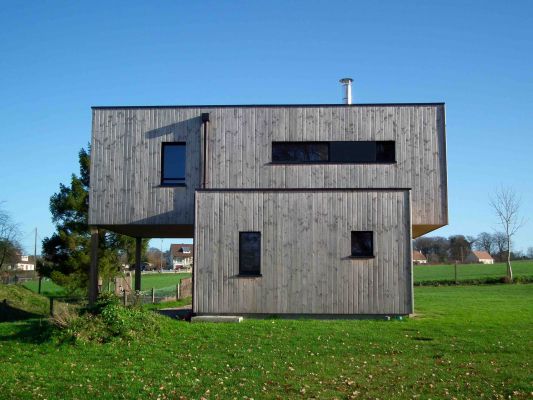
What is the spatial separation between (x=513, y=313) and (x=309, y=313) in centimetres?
647

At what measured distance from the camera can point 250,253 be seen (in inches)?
711

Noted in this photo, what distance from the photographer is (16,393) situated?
9031 millimetres

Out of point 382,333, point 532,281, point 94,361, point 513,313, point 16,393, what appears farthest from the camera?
point 532,281

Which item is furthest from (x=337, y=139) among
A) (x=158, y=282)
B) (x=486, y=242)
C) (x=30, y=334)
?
(x=486, y=242)

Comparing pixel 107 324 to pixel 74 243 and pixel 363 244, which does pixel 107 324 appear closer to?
pixel 363 244

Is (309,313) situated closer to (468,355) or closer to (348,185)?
(348,185)

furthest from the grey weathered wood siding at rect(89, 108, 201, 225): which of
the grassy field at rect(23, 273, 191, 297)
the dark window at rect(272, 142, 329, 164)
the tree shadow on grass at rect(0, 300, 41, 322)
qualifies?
the grassy field at rect(23, 273, 191, 297)

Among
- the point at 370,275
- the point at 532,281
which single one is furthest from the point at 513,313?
the point at 532,281

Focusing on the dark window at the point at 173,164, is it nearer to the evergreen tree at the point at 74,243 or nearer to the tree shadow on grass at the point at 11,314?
the tree shadow on grass at the point at 11,314

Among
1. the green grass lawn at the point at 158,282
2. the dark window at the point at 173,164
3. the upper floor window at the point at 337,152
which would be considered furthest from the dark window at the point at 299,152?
the green grass lawn at the point at 158,282

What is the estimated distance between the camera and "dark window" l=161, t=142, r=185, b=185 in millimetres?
19891

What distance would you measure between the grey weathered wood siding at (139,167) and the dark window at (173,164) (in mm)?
178

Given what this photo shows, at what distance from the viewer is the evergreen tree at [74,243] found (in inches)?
1222

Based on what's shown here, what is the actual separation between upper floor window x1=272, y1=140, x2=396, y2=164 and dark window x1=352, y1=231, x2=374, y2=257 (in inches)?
107
